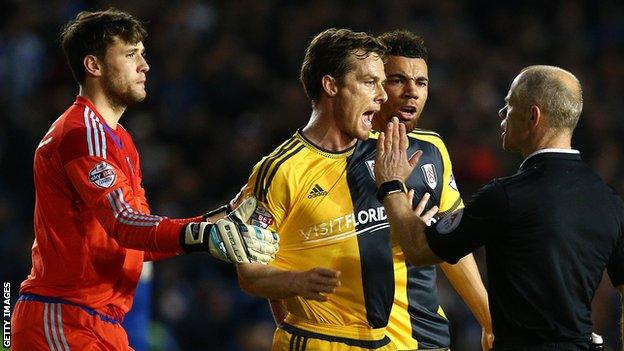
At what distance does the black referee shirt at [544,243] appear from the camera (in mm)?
4500

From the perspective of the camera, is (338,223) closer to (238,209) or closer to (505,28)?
(238,209)

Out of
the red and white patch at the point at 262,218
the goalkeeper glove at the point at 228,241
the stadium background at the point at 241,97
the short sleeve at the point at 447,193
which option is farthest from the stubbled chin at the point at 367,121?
the stadium background at the point at 241,97

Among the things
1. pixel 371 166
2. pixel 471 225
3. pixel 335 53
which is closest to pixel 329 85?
pixel 335 53

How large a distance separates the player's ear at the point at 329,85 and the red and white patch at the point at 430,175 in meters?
0.56

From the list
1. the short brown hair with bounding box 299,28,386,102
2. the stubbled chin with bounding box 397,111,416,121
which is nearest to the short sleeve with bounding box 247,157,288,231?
the short brown hair with bounding box 299,28,386,102

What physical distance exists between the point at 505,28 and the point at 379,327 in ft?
27.8

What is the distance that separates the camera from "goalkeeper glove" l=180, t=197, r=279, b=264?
4469mm

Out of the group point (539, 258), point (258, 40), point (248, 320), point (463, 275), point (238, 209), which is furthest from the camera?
point (258, 40)

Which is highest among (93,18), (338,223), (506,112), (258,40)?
(258,40)

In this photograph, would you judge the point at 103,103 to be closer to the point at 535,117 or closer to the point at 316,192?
the point at 316,192

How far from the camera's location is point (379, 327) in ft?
16.8

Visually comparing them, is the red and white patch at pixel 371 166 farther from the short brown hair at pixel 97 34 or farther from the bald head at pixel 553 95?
the short brown hair at pixel 97 34

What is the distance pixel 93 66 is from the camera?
5.07 meters

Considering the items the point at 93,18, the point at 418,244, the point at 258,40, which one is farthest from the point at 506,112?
the point at 258,40
